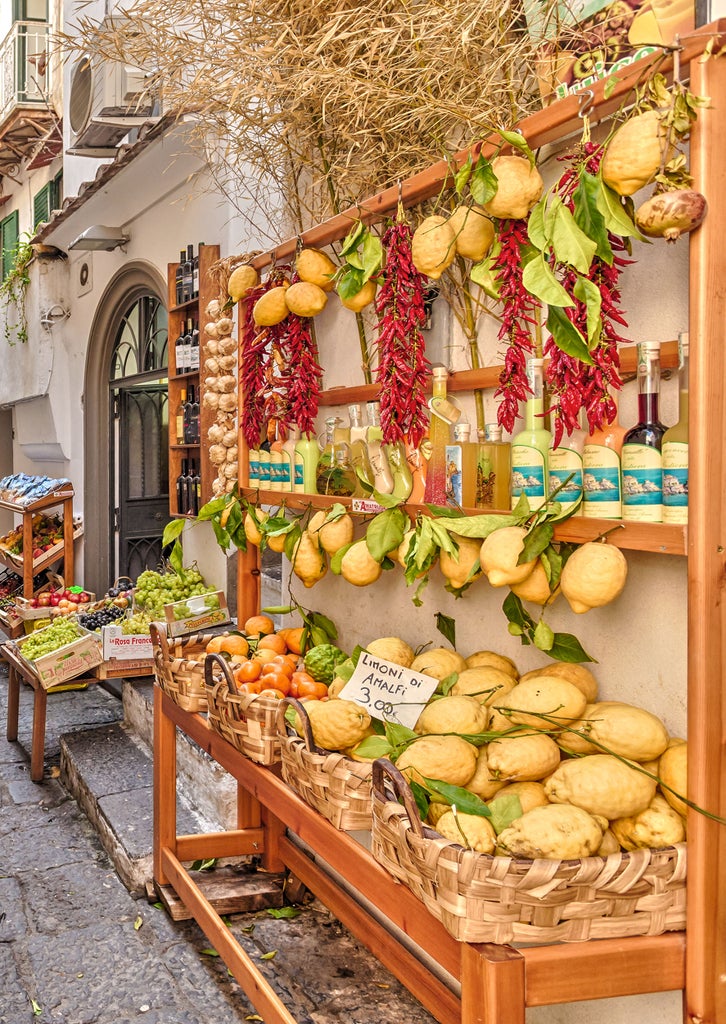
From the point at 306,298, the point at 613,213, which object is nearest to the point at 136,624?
the point at 306,298

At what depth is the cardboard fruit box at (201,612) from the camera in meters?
4.29

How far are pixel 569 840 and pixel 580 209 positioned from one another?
972 millimetres

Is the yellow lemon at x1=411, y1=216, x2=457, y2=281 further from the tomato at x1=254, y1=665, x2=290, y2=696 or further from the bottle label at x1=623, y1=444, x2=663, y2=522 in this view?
the tomato at x1=254, y1=665, x2=290, y2=696

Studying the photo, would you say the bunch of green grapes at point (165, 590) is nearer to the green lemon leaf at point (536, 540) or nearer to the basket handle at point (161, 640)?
the basket handle at point (161, 640)

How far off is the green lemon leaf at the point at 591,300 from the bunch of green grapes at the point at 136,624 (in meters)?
3.53

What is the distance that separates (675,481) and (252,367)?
5.04ft

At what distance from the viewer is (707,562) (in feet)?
4.22

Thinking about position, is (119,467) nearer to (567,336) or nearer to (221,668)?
(221,668)

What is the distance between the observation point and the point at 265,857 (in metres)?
3.00

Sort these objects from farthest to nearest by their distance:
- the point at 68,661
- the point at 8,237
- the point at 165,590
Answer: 1. the point at 8,237
2. the point at 165,590
3. the point at 68,661

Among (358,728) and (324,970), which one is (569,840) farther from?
(324,970)

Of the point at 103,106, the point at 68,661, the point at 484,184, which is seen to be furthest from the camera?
the point at 103,106

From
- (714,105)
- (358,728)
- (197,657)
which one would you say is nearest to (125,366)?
(197,657)

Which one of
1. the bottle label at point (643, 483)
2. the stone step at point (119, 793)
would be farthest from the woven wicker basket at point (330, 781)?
the stone step at point (119, 793)
